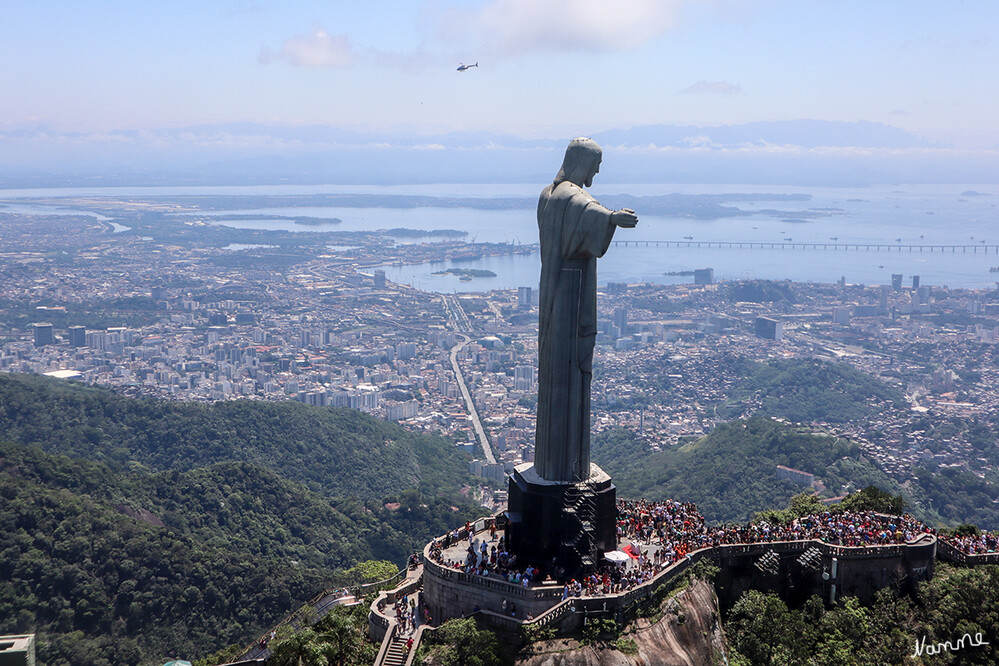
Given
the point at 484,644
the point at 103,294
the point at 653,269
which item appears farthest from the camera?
the point at 653,269

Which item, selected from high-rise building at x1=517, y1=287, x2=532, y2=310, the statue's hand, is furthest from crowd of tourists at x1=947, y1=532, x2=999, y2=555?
high-rise building at x1=517, y1=287, x2=532, y2=310

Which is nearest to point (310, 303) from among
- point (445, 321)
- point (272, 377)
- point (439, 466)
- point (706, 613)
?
point (445, 321)

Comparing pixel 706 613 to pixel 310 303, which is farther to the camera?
pixel 310 303

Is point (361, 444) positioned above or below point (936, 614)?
below

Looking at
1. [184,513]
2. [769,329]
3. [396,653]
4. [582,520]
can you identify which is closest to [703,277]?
[769,329]

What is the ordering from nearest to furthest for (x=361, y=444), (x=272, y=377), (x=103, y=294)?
(x=361, y=444), (x=272, y=377), (x=103, y=294)

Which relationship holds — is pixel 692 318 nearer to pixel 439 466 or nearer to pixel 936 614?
A: pixel 439 466
